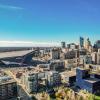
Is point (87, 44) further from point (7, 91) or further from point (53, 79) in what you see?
point (7, 91)

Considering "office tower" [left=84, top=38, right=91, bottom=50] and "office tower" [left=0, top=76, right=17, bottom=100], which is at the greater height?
"office tower" [left=84, top=38, right=91, bottom=50]

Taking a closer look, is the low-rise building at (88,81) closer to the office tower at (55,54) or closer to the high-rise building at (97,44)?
the office tower at (55,54)

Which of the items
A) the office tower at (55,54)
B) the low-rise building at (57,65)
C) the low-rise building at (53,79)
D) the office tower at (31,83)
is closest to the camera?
the office tower at (31,83)

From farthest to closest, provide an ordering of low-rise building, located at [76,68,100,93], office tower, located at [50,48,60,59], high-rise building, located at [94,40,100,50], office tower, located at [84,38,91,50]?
high-rise building, located at [94,40,100,50], office tower, located at [84,38,91,50], office tower, located at [50,48,60,59], low-rise building, located at [76,68,100,93]

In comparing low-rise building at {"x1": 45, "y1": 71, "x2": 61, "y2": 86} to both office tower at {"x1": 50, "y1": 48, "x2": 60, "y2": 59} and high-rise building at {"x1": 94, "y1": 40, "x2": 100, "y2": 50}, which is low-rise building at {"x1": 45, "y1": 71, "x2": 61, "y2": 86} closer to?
office tower at {"x1": 50, "y1": 48, "x2": 60, "y2": 59}

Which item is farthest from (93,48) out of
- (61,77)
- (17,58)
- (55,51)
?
(61,77)

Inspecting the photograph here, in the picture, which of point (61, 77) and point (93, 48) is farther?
point (93, 48)

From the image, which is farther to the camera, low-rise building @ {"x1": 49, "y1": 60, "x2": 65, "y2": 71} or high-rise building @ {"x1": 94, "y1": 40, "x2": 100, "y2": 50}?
high-rise building @ {"x1": 94, "y1": 40, "x2": 100, "y2": 50}

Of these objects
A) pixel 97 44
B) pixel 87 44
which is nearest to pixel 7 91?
pixel 87 44

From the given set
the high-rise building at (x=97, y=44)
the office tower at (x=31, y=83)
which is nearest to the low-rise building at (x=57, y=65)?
the office tower at (x=31, y=83)

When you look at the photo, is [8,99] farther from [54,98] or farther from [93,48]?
[93,48]

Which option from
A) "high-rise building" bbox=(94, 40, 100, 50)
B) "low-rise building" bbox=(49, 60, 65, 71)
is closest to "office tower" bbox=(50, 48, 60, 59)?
"low-rise building" bbox=(49, 60, 65, 71)
